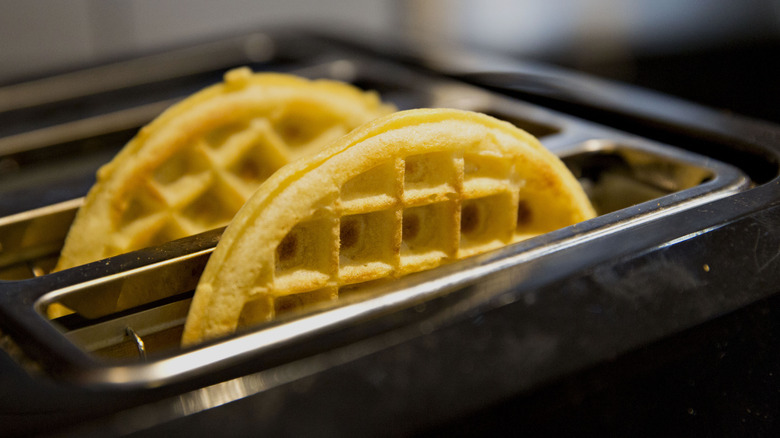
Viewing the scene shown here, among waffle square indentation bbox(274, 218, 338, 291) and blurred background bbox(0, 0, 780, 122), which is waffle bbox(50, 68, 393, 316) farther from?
blurred background bbox(0, 0, 780, 122)

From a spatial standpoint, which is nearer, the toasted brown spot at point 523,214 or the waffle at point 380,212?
the waffle at point 380,212

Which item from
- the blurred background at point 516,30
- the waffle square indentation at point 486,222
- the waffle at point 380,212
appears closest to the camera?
the waffle at point 380,212

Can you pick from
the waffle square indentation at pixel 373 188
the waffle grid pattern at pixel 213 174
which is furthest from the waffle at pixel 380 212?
the waffle grid pattern at pixel 213 174

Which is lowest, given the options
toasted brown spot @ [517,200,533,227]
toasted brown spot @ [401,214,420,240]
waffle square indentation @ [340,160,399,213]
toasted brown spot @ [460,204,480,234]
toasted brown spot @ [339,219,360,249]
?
toasted brown spot @ [517,200,533,227]

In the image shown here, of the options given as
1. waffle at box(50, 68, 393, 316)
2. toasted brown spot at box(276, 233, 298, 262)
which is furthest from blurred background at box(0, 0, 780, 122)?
toasted brown spot at box(276, 233, 298, 262)

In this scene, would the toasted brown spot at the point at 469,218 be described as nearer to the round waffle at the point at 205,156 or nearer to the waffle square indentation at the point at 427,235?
the waffle square indentation at the point at 427,235

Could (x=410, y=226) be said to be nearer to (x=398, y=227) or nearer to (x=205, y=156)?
(x=398, y=227)
